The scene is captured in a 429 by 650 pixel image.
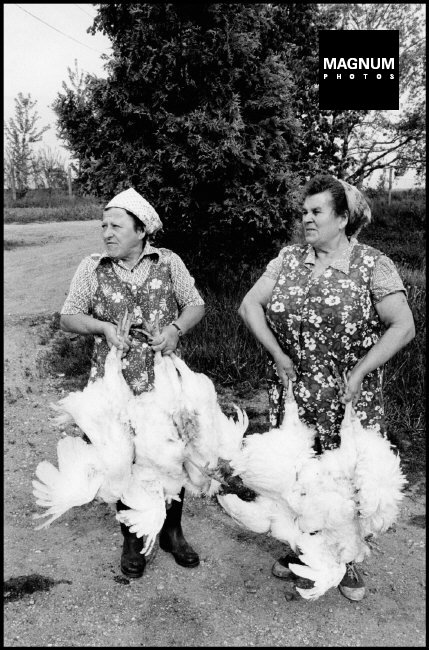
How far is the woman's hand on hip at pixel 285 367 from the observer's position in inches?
110

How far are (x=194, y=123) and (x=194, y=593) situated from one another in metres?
5.27

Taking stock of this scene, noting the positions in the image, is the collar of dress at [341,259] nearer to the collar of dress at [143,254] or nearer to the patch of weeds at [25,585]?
the collar of dress at [143,254]

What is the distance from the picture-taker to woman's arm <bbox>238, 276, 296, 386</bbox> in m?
2.81

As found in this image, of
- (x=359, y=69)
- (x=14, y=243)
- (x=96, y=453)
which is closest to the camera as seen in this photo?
(x=96, y=453)

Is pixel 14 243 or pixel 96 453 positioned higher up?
pixel 14 243

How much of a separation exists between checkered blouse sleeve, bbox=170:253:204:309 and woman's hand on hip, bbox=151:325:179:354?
211 mm

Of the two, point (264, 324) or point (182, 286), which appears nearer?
point (264, 324)

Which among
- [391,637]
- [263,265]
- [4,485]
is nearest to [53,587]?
[4,485]

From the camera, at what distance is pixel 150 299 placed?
9.73 feet

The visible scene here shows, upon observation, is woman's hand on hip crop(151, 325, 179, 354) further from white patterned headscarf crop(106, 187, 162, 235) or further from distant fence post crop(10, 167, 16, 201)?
distant fence post crop(10, 167, 16, 201)

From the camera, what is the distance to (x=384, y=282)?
2682mm

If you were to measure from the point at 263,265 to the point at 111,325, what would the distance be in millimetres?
5649

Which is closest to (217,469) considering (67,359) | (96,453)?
(96,453)

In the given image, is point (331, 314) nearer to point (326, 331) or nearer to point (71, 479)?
point (326, 331)
